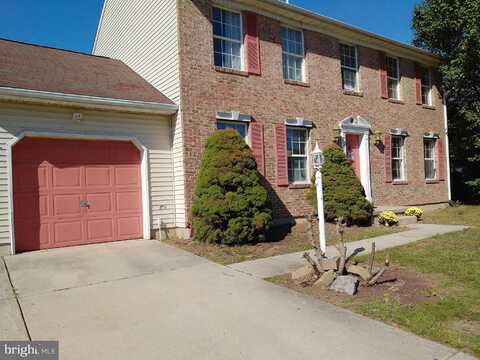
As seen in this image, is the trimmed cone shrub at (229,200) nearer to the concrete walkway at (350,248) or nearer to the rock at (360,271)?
the concrete walkway at (350,248)

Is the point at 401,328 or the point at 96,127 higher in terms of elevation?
the point at 96,127

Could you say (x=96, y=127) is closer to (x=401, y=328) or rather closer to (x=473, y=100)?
(x=401, y=328)

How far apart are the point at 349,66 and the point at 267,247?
800 centimetres

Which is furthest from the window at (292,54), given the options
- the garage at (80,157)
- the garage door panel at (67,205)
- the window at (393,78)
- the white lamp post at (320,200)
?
the garage door panel at (67,205)

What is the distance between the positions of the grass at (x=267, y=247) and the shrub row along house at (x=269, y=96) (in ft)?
3.73

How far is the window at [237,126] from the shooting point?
32.4 ft

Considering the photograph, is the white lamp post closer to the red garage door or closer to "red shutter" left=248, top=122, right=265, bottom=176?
"red shutter" left=248, top=122, right=265, bottom=176

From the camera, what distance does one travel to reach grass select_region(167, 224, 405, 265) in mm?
7305

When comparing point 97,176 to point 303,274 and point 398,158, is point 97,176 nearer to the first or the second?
point 303,274

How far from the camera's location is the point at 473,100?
632 inches

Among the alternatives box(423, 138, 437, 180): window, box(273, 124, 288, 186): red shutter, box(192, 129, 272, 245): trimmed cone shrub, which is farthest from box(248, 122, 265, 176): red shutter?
box(423, 138, 437, 180): window

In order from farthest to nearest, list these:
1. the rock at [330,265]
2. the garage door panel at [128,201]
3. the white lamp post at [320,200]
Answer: the garage door panel at [128,201] → the white lamp post at [320,200] → the rock at [330,265]

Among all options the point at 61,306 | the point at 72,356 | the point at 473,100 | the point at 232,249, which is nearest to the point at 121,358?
the point at 72,356

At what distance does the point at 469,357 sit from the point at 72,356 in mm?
3461
